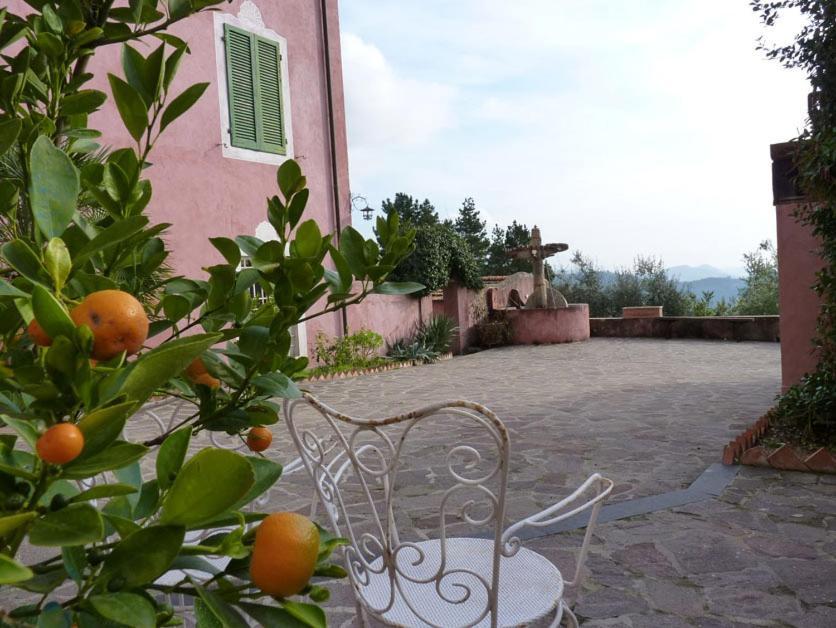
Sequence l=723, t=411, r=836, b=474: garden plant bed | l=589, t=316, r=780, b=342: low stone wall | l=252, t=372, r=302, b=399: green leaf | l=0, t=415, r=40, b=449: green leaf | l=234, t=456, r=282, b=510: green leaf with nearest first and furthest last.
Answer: l=0, t=415, r=40, b=449: green leaf → l=234, t=456, r=282, b=510: green leaf → l=252, t=372, r=302, b=399: green leaf → l=723, t=411, r=836, b=474: garden plant bed → l=589, t=316, r=780, b=342: low stone wall

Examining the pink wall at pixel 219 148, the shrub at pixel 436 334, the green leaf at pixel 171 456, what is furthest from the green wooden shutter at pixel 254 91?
the green leaf at pixel 171 456

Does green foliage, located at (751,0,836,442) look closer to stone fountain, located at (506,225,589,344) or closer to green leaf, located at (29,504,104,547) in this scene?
green leaf, located at (29,504,104,547)

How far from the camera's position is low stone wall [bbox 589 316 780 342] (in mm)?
13273

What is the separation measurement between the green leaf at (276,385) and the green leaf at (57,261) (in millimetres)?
277

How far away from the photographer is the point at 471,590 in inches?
70.6

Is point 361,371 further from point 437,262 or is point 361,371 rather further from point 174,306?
point 174,306

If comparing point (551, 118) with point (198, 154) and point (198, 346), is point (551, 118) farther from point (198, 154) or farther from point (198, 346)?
point (198, 346)

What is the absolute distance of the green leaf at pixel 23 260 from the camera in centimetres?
56

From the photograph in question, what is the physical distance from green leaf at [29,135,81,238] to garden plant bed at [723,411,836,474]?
4.64 m

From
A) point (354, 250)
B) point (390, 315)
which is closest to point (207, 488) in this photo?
point (354, 250)

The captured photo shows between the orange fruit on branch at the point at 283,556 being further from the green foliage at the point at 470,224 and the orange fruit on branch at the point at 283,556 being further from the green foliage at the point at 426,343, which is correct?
the green foliage at the point at 470,224

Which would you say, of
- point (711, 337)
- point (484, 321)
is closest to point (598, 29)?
point (484, 321)

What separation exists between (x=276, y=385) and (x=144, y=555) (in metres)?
0.31

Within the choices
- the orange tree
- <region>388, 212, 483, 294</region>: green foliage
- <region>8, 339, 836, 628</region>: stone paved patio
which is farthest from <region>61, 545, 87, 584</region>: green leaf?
<region>388, 212, 483, 294</region>: green foliage
